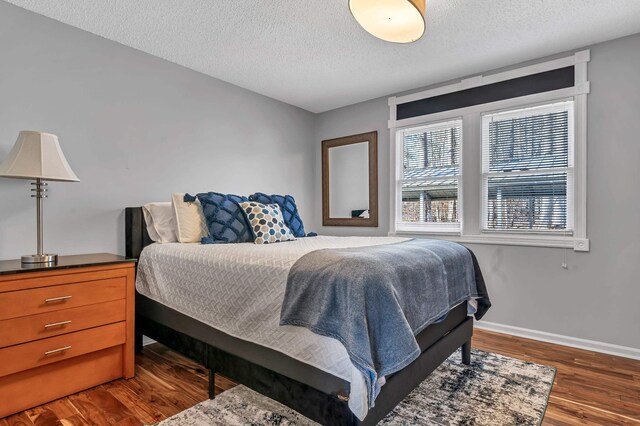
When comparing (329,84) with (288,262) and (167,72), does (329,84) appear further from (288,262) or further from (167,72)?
(288,262)

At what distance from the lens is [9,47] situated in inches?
91.0

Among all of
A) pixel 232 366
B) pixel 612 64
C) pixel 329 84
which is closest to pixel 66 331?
pixel 232 366

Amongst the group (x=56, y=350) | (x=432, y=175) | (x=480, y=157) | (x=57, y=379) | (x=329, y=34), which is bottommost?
(x=57, y=379)

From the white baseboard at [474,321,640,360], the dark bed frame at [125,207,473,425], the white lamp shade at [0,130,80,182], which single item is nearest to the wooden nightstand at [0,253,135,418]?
the dark bed frame at [125,207,473,425]

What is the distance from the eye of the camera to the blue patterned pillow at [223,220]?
2.70m

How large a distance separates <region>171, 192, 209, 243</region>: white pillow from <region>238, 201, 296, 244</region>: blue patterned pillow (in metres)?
0.35

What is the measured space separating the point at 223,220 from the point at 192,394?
4.02 feet

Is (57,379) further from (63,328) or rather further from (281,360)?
(281,360)

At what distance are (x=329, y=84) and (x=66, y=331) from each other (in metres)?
3.12

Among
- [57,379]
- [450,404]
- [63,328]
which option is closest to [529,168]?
[450,404]

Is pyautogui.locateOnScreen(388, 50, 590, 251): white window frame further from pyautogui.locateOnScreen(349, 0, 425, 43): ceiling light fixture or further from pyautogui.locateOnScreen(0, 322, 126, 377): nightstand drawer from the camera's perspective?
pyautogui.locateOnScreen(0, 322, 126, 377): nightstand drawer

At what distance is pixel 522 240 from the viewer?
3.19 metres

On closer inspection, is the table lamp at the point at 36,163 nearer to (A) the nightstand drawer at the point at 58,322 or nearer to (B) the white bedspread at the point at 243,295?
(A) the nightstand drawer at the point at 58,322

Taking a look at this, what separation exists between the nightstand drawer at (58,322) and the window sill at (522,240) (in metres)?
2.97
